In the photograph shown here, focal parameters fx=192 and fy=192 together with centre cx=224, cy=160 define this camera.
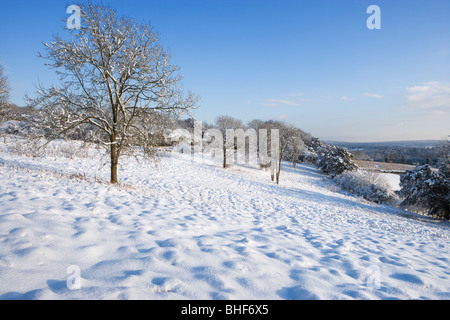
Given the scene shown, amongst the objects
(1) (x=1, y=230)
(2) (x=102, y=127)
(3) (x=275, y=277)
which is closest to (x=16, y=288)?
(1) (x=1, y=230)

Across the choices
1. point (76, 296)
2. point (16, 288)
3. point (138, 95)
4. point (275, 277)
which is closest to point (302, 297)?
point (275, 277)

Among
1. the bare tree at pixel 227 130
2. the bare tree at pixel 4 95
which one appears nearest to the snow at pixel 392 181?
the bare tree at pixel 227 130

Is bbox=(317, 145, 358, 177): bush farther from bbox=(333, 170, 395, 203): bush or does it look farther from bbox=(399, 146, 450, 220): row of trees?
bbox=(399, 146, 450, 220): row of trees

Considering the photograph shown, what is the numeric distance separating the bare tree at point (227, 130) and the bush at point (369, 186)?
65.7ft

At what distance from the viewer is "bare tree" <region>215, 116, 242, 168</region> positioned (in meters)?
28.9

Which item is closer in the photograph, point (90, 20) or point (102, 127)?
point (90, 20)

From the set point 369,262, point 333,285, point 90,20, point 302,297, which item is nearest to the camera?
point 302,297

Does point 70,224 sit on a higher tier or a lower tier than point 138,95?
lower

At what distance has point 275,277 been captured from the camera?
3061 millimetres

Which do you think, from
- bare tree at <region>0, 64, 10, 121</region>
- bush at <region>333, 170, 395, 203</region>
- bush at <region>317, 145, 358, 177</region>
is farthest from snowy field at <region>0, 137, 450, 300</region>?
bush at <region>317, 145, 358, 177</region>
